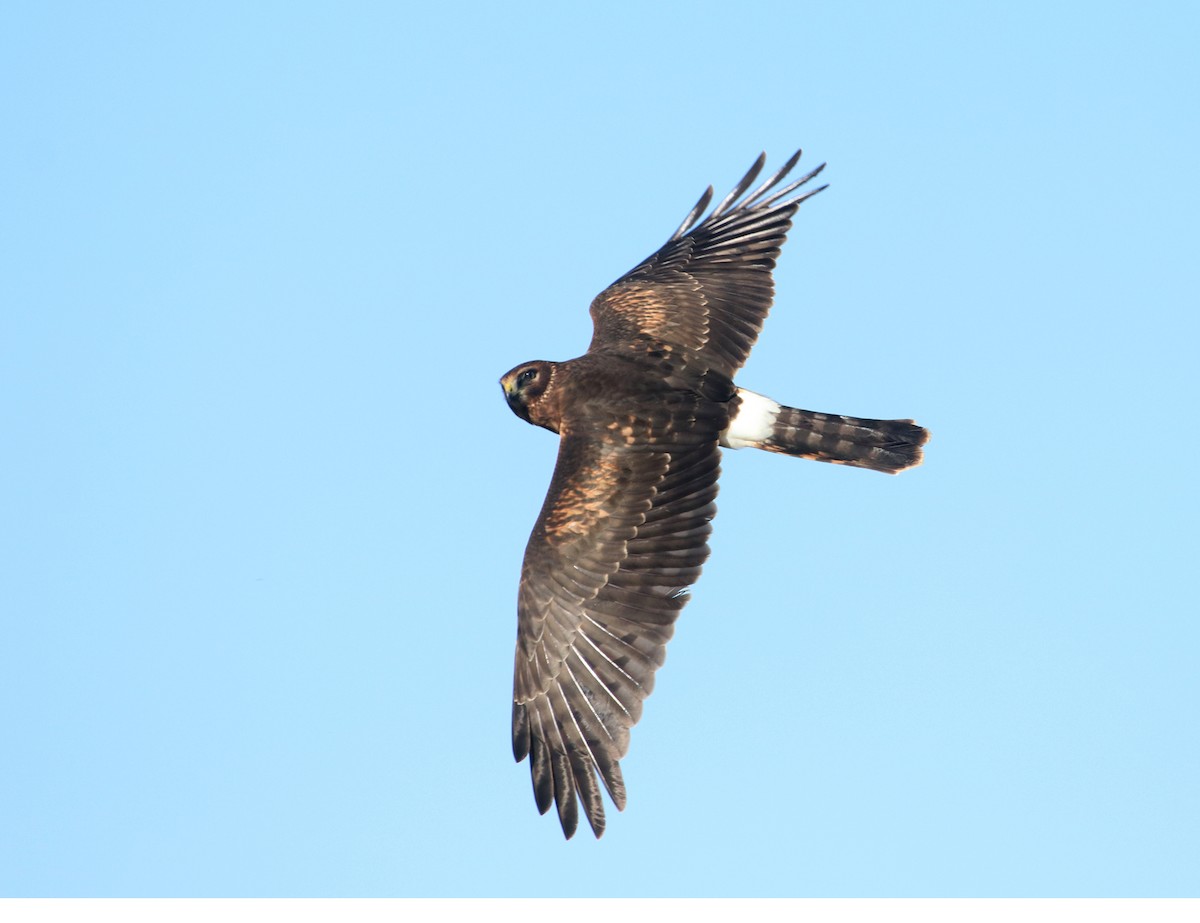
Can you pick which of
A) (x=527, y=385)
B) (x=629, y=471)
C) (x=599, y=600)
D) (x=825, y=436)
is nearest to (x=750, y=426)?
(x=825, y=436)

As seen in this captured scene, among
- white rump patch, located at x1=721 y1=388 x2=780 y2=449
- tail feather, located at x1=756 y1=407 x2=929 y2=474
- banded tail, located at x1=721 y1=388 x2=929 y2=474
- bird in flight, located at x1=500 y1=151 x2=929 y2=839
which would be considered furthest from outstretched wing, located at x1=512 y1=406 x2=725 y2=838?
tail feather, located at x1=756 y1=407 x2=929 y2=474

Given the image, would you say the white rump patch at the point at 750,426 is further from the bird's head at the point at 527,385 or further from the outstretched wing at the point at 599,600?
the bird's head at the point at 527,385

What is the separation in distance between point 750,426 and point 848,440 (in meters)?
0.72

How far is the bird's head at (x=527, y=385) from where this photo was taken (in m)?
11.6

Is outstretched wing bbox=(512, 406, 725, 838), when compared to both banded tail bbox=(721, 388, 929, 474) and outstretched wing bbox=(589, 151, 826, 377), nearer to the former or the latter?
banded tail bbox=(721, 388, 929, 474)

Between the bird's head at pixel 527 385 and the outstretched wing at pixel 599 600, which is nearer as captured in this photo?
the outstretched wing at pixel 599 600

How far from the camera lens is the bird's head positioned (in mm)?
11641

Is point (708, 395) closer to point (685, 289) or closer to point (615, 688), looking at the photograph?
point (685, 289)

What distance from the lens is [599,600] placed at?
1052cm

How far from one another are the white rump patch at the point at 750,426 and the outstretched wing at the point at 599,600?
0.44 metres

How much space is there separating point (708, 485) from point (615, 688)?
152 cm

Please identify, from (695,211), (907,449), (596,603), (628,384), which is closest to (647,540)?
(596,603)

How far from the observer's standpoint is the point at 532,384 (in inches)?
460

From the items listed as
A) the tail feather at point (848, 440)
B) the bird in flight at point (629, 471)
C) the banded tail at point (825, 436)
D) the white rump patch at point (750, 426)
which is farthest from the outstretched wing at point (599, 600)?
the tail feather at point (848, 440)
